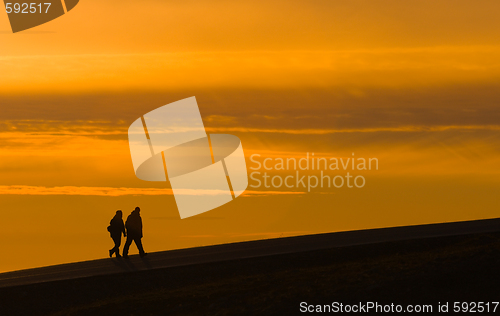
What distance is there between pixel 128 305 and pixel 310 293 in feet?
13.6

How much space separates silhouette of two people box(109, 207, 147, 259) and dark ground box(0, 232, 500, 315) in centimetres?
264

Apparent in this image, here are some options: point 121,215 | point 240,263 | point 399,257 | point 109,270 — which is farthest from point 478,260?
point 121,215

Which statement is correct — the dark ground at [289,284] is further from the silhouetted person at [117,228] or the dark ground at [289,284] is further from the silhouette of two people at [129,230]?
the silhouetted person at [117,228]

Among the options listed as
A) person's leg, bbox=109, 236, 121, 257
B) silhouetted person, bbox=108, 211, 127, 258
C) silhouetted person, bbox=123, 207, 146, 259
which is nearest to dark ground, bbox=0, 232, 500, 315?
silhouetted person, bbox=123, 207, 146, 259

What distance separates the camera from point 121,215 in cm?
2069

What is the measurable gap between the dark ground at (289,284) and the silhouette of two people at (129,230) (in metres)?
2.64

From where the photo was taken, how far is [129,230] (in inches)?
790

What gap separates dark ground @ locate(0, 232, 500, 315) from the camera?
12.7 m

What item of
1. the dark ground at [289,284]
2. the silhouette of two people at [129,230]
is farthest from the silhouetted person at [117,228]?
the dark ground at [289,284]

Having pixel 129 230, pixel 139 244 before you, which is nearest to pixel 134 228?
pixel 129 230

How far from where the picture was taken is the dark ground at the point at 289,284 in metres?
12.7

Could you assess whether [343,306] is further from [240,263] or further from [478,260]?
[240,263]

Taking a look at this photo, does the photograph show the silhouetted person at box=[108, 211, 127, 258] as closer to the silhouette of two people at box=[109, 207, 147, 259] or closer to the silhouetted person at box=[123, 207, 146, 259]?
the silhouette of two people at box=[109, 207, 147, 259]

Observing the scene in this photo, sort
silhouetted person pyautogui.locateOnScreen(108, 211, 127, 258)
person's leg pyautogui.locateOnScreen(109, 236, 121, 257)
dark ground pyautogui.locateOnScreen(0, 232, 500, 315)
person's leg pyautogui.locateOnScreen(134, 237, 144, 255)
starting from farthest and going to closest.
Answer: person's leg pyautogui.locateOnScreen(109, 236, 121, 257) < silhouetted person pyautogui.locateOnScreen(108, 211, 127, 258) < person's leg pyautogui.locateOnScreen(134, 237, 144, 255) < dark ground pyautogui.locateOnScreen(0, 232, 500, 315)
